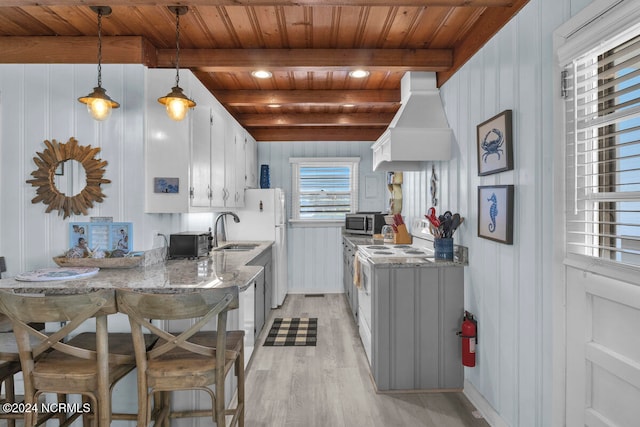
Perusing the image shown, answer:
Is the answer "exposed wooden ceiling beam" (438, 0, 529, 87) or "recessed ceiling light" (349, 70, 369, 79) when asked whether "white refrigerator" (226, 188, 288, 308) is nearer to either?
"recessed ceiling light" (349, 70, 369, 79)

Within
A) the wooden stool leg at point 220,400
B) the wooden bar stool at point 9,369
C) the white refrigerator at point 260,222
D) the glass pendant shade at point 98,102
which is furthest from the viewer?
the white refrigerator at point 260,222

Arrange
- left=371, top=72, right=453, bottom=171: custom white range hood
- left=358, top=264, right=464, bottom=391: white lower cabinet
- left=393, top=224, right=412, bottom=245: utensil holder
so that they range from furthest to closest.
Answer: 1. left=393, top=224, right=412, bottom=245: utensil holder
2. left=371, top=72, right=453, bottom=171: custom white range hood
3. left=358, top=264, right=464, bottom=391: white lower cabinet

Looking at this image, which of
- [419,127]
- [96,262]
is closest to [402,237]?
[419,127]

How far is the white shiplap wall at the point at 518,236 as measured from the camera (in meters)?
1.71

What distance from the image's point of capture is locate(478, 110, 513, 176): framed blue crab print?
2.00m

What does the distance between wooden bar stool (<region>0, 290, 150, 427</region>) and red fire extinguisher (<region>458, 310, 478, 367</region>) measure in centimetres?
210

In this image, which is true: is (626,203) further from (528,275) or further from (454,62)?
(454,62)

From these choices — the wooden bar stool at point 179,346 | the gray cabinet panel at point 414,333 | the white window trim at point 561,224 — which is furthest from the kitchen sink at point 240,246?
the white window trim at point 561,224

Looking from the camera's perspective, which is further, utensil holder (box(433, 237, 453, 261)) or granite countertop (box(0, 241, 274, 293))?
utensil holder (box(433, 237, 453, 261))

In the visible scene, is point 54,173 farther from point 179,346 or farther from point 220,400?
point 220,400

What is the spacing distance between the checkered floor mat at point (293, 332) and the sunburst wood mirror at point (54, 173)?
2.08m

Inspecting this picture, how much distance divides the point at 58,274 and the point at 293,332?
238 cm

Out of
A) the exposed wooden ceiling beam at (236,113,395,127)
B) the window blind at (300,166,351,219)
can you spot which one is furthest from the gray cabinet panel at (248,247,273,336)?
the exposed wooden ceiling beam at (236,113,395,127)

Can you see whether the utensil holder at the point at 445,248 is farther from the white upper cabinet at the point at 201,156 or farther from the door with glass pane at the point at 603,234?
the white upper cabinet at the point at 201,156
